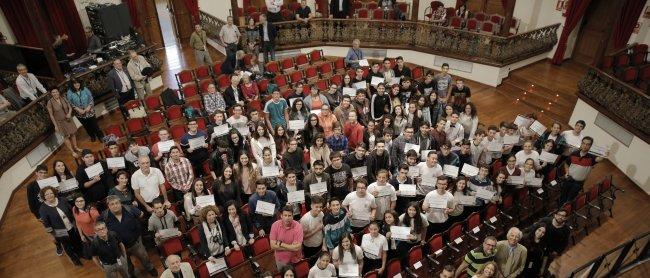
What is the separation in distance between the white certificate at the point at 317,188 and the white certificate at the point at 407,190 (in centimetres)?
91

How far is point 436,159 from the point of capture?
17.4ft

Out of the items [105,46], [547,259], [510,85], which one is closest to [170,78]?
[105,46]

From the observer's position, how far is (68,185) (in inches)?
200

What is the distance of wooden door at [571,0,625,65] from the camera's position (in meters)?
10.3

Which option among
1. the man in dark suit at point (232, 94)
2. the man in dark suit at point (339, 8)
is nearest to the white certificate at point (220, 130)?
the man in dark suit at point (232, 94)

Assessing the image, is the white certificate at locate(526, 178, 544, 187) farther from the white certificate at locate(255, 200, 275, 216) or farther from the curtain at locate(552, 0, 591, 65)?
the curtain at locate(552, 0, 591, 65)

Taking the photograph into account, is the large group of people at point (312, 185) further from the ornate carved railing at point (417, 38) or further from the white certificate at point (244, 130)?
the ornate carved railing at point (417, 38)

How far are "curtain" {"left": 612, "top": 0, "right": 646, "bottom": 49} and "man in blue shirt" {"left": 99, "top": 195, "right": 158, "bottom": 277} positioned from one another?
34.4 feet

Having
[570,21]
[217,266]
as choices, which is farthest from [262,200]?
[570,21]

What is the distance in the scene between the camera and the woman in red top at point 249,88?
24.9 ft

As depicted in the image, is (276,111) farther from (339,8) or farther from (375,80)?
(339,8)

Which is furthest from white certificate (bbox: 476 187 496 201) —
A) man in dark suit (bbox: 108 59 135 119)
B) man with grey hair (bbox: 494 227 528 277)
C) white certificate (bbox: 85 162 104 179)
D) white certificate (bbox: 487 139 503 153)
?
man in dark suit (bbox: 108 59 135 119)

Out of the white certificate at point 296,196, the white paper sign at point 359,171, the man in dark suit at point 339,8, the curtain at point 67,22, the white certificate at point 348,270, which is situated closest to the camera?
the white certificate at point 348,270

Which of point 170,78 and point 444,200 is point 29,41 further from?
point 444,200
